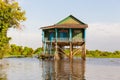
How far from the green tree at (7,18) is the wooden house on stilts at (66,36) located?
21729 mm

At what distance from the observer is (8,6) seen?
127ft

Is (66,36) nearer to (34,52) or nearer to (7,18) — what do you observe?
(7,18)

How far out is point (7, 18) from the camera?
37.3 metres

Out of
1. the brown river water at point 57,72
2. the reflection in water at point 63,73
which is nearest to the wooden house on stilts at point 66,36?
the brown river water at point 57,72

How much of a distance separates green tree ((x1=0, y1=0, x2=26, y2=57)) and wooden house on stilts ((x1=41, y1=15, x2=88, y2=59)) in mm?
21729

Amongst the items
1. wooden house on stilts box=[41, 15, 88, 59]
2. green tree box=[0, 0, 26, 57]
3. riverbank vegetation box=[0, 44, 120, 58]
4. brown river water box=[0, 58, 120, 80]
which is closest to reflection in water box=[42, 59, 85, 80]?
brown river water box=[0, 58, 120, 80]

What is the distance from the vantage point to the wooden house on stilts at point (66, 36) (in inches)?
2467

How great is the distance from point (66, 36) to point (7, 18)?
28812 mm

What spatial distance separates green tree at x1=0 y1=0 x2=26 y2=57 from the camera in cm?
3588

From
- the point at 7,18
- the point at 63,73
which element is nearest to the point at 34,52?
the point at 7,18

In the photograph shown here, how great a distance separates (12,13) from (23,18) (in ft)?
7.17

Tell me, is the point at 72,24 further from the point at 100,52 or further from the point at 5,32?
the point at 100,52

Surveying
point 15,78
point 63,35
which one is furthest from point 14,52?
point 15,78

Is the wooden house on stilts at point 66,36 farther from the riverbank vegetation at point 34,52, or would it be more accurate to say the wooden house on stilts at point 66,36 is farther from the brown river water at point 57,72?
the riverbank vegetation at point 34,52
